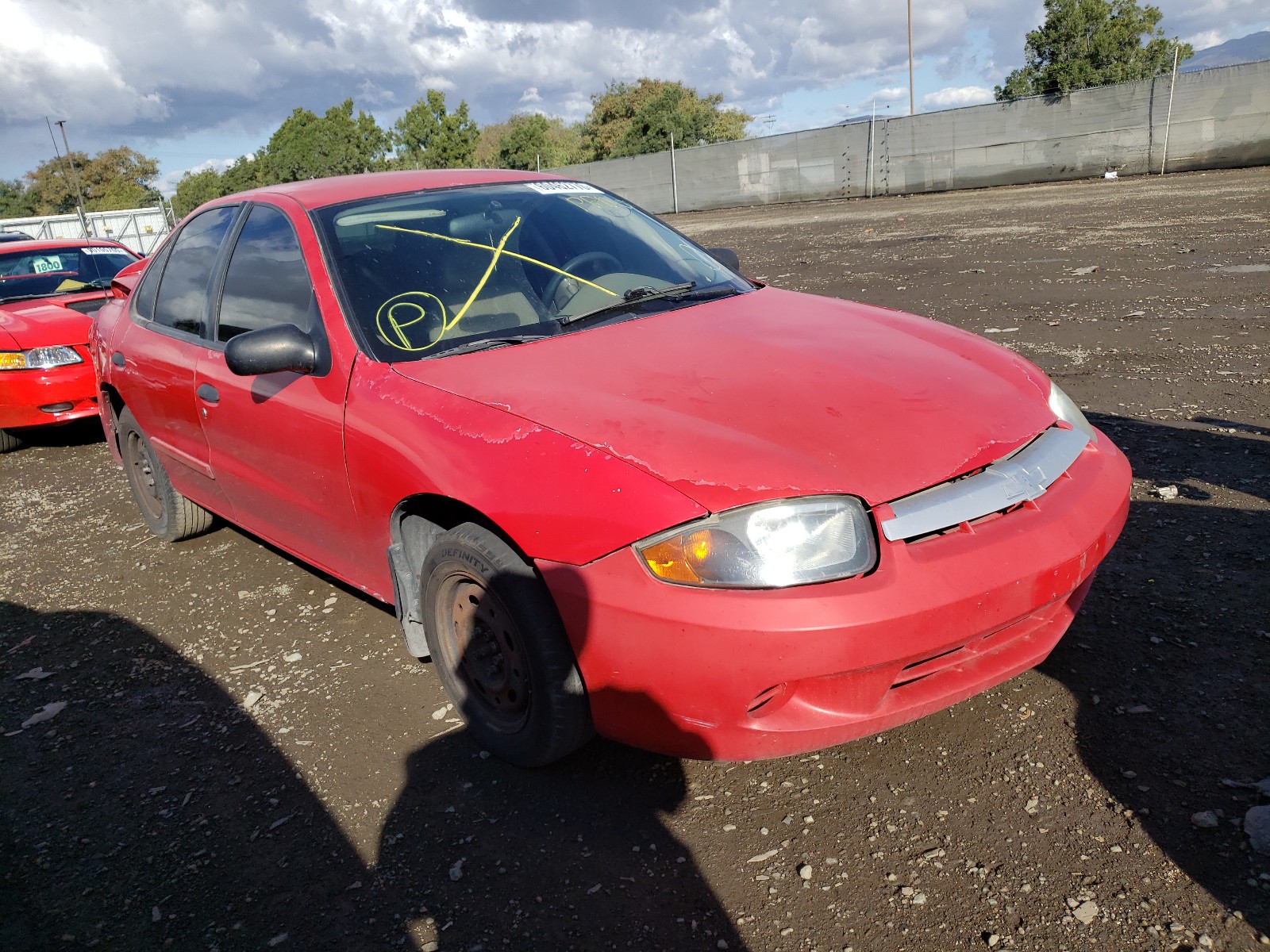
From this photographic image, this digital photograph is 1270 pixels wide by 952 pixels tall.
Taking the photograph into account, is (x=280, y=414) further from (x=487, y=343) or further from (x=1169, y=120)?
(x=1169, y=120)

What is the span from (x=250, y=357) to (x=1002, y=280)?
30.2 feet

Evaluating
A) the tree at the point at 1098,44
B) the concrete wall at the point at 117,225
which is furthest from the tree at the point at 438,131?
the tree at the point at 1098,44

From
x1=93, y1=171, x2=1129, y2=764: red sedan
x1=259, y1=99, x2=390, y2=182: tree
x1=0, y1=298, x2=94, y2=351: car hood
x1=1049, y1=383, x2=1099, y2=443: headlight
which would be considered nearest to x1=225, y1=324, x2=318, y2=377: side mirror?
x1=93, y1=171, x2=1129, y2=764: red sedan

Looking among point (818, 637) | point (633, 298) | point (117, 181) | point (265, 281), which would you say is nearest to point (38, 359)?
point (265, 281)

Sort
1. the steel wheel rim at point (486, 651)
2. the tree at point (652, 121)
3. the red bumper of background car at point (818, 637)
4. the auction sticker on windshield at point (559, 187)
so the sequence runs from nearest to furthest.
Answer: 1. the red bumper of background car at point (818, 637)
2. the steel wheel rim at point (486, 651)
3. the auction sticker on windshield at point (559, 187)
4. the tree at point (652, 121)

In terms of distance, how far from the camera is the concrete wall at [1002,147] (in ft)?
77.6

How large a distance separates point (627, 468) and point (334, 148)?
60339 millimetres

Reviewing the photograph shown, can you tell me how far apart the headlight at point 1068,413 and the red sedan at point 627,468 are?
0.06 ft

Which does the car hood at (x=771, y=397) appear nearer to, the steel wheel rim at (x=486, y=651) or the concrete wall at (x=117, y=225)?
the steel wheel rim at (x=486, y=651)

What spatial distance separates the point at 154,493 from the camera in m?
5.02

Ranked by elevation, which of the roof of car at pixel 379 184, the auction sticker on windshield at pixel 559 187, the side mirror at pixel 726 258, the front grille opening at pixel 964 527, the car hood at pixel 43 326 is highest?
the roof of car at pixel 379 184

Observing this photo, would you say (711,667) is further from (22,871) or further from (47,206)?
(47,206)

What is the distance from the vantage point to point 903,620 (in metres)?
2.14

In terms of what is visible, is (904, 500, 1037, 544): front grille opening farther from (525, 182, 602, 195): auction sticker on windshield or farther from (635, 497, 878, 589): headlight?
(525, 182, 602, 195): auction sticker on windshield
